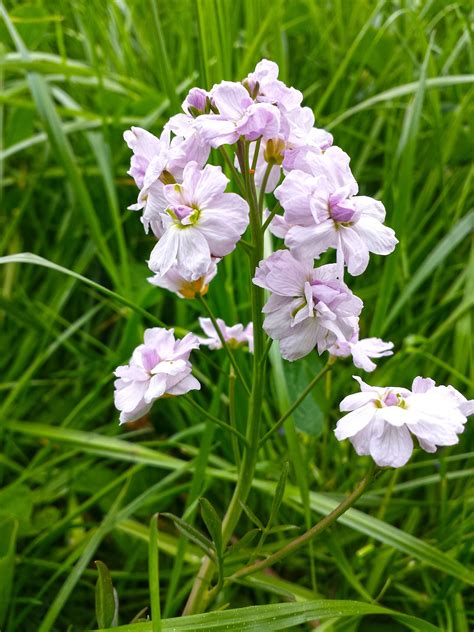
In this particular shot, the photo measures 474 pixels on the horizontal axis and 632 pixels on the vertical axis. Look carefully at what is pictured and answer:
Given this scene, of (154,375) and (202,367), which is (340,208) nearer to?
(154,375)

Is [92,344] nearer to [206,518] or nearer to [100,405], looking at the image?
[100,405]

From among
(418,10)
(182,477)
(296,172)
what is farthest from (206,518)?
(418,10)

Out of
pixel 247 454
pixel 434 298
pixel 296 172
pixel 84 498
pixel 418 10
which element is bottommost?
pixel 84 498

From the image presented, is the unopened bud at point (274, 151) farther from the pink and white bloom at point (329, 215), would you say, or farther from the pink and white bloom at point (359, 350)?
the pink and white bloom at point (359, 350)

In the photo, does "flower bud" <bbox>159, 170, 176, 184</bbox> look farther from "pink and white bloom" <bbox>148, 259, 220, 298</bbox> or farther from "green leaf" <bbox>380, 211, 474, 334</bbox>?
"green leaf" <bbox>380, 211, 474, 334</bbox>

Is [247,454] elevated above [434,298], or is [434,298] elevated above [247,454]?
[247,454]

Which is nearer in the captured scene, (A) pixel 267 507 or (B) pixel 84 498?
(A) pixel 267 507

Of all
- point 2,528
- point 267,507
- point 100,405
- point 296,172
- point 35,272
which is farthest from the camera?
point 35,272

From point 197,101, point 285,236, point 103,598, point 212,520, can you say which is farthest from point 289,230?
point 103,598
